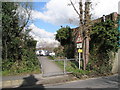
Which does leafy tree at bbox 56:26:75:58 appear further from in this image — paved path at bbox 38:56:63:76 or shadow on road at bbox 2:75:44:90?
shadow on road at bbox 2:75:44:90

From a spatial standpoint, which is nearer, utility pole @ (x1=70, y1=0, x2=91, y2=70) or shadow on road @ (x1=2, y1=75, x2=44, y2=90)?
shadow on road @ (x1=2, y1=75, x2=44, y2=90)

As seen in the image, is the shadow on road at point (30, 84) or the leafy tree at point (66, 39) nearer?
the shadow on road at point (30, 84)

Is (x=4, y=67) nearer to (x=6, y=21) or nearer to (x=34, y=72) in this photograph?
(x=34, y=72)

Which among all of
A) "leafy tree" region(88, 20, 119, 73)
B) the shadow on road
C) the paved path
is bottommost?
the shadow on road

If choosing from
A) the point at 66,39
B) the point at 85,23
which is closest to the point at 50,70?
the point at 85,23

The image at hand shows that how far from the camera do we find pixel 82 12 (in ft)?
37.7

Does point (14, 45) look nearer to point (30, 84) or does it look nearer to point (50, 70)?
point (50, 70)

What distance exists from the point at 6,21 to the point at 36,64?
4.22 m

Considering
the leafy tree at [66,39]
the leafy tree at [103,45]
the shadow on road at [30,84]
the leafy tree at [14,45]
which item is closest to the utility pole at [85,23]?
the leafy tree at [103,45]

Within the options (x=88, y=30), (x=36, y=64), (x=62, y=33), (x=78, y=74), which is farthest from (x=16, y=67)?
(x=62, y=33)

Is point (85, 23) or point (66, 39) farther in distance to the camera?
point (66, 39)

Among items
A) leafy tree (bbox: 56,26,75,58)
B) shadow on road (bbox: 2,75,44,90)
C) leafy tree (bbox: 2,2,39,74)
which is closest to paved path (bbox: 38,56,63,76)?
leafy tree (bbox: 2,2,39,74)

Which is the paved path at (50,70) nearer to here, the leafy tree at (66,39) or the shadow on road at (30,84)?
the shadow on road at (30,84)

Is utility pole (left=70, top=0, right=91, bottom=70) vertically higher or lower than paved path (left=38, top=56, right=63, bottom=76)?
higher
